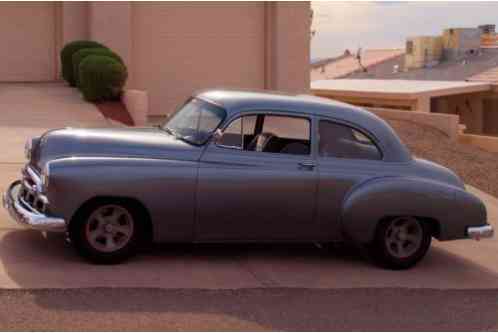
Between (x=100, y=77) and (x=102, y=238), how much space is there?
11.4 metres

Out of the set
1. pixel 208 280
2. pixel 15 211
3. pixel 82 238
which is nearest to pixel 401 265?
pixel 208 280

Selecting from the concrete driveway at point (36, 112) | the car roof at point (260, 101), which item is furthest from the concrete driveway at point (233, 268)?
the concrete driveway at point (36, 112)

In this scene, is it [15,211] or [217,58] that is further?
[217,58]

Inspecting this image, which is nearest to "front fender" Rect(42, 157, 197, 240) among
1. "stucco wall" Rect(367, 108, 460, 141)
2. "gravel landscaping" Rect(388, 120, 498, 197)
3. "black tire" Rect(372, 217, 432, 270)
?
"black tire" Rect(372, 217, 432, 270)

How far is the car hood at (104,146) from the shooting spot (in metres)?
7.90

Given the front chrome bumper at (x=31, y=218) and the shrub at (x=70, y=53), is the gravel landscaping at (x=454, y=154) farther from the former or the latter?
the front chrome bumper at (x=31, y=218)

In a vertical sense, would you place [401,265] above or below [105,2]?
below

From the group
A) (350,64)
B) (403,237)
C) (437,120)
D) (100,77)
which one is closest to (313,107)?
(403,237)

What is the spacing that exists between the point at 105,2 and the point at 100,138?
45.9 ft

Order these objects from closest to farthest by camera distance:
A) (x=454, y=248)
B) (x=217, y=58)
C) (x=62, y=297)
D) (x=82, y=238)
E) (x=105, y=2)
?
(x=62, y=297)
(x=82, y=238)
(x=454, y=248)
(x=105, y=2)
(x=217, y=58)

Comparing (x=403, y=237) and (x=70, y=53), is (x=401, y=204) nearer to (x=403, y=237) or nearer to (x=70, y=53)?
(x=403, y=237)

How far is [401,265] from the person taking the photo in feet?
28.4

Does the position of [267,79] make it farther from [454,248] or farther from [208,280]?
[208,280]

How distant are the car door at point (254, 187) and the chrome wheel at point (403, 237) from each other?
0.79 m
